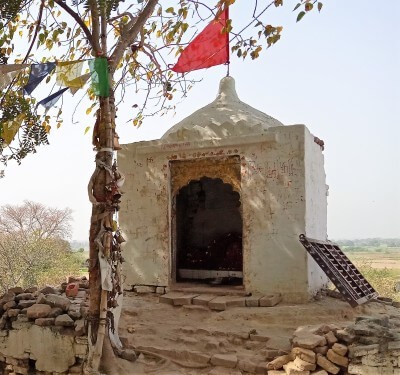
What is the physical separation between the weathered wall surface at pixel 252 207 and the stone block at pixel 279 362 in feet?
7.21

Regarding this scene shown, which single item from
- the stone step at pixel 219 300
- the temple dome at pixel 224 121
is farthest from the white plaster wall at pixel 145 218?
the temple dome at pixel 224 121

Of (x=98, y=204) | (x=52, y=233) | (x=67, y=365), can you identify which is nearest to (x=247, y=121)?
(x=98, y=204)

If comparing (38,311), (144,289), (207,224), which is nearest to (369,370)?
(38,311)

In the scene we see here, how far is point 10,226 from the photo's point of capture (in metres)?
22.9

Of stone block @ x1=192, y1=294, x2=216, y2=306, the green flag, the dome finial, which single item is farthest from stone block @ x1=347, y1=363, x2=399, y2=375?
the dome finial

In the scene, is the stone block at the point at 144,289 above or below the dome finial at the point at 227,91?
below

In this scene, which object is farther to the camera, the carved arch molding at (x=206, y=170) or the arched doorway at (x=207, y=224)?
the arched doorway at (x=207, y=224)

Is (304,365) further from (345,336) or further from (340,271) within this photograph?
(340,271)

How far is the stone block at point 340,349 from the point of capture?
5.16 m

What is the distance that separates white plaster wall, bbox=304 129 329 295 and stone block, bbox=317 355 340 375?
2370 mm

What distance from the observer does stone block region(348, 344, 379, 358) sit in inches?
197

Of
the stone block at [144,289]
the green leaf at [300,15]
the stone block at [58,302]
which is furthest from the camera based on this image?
the stone block at [144,289]

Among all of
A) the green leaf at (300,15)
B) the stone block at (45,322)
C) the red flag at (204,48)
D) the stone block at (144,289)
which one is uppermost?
the red flag at (204,48)

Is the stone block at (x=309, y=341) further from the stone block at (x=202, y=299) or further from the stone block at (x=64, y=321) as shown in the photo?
the stone block at (x=64, y=321)
